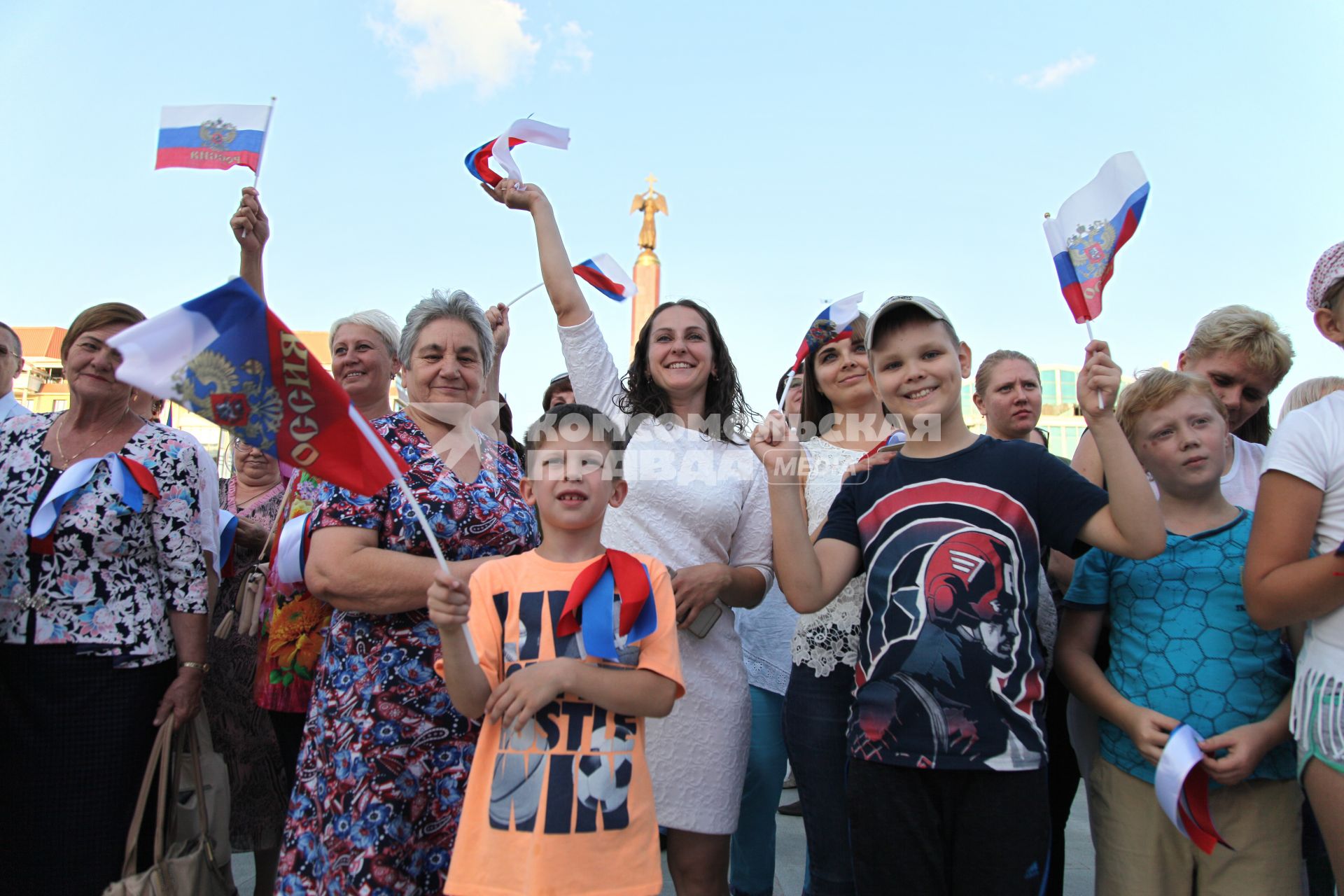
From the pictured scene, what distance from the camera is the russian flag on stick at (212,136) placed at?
279 centimetres

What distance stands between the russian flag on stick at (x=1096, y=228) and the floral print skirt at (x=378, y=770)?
5.53ft

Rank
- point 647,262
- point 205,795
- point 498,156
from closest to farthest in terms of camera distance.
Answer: point 205,795 → point 498,156 → point 647,262

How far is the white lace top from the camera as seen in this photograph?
2.18m

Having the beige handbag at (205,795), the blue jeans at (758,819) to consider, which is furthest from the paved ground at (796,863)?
the beige handbag at (205,795)

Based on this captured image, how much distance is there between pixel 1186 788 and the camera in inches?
69.7

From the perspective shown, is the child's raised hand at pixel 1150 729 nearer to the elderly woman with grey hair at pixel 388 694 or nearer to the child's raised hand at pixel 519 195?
the elderly woman with grey hair at pixel 388 694

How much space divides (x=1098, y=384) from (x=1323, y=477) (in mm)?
449

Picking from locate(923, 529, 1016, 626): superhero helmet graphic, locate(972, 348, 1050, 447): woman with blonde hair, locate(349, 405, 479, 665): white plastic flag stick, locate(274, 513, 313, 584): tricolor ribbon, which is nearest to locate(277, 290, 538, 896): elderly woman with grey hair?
locate(274, 513, 313, 584): tricolor ribbon

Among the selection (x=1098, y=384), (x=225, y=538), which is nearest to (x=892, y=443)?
(x=1098, y=384)

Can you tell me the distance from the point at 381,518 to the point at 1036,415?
257 cm

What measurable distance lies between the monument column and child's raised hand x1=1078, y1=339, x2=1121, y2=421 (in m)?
21.0

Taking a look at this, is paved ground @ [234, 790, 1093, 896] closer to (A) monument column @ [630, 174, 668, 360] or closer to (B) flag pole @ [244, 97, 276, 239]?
(B) flag pole @ [244, 97, 276, 239]

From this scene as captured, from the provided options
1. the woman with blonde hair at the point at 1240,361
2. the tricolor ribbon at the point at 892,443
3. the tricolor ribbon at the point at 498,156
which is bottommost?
the tricolor ribbon at the point at 892,443

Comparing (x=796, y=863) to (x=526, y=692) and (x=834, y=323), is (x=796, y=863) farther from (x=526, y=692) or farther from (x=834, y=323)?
(x=526, y=692)
